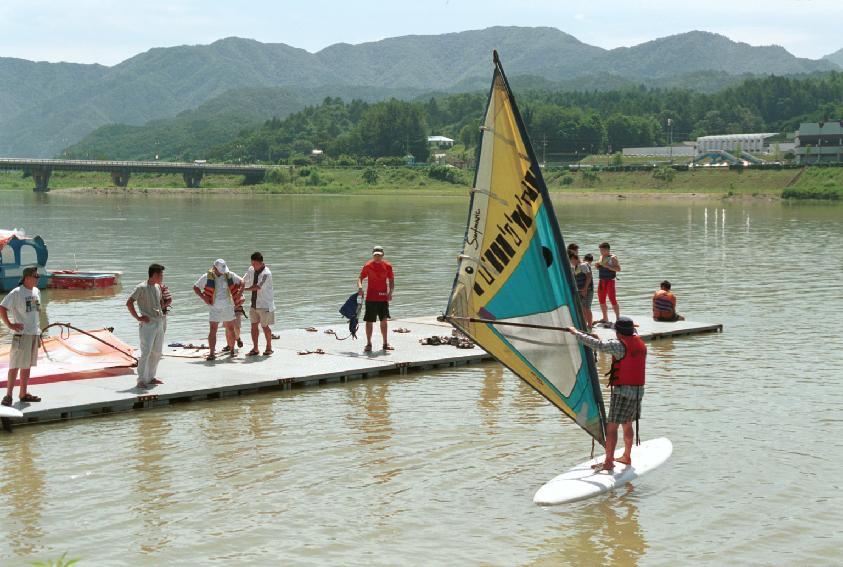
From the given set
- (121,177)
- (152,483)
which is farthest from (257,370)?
(121,177)

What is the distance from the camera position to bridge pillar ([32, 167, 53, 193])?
7338 inches

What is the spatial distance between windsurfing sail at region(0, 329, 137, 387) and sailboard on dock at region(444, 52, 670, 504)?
804 centimetres

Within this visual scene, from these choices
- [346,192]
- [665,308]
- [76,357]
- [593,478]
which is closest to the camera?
[593,478]

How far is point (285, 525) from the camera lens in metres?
12.0

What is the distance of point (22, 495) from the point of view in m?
12.8

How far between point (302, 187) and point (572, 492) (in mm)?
177283

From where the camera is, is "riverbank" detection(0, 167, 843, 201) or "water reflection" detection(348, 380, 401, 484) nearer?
"water reflection" detection(348, 380, 401, 484)

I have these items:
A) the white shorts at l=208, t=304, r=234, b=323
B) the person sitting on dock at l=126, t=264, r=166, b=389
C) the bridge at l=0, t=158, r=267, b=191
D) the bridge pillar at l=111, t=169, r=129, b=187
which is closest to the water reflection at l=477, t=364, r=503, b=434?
the white shorts at l=208, t=304, r=234, b=323

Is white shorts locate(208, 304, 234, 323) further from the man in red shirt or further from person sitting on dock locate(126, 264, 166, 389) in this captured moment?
the man in red shirt

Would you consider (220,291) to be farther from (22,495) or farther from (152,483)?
(22,495)

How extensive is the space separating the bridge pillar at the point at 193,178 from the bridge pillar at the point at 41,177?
24065mm

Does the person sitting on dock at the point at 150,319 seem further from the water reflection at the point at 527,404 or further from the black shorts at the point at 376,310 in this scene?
the water reflection at the point at 527,404

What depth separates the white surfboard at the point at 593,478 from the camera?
12.6 m

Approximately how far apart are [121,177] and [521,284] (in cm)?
19237
